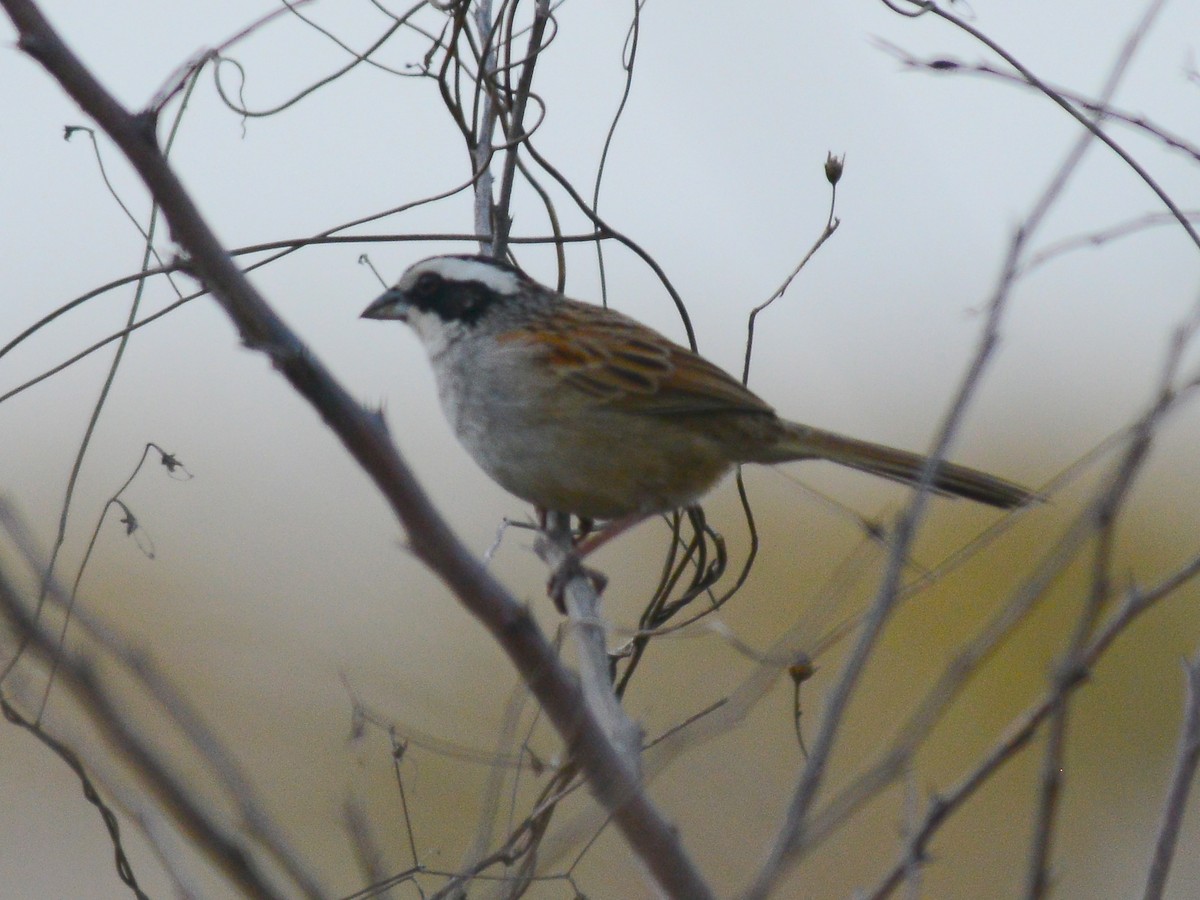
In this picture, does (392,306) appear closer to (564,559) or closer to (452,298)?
(452,298)

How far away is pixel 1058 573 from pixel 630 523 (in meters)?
2.56

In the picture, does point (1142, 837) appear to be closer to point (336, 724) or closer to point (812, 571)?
point (812, 571)

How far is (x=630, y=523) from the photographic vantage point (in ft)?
13.6

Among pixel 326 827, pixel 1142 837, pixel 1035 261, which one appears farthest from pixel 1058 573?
pixel 1142 837

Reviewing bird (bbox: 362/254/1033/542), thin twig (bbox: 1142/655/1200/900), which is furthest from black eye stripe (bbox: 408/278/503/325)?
thin twig (bbox: 1142/655/1200/900)

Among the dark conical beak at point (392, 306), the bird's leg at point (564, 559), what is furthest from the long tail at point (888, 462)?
the dark conical beak at point (392, 306)

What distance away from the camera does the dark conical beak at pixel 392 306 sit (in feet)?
15.4

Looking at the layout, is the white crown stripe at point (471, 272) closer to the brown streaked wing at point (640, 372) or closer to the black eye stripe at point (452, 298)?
the black eye stripe at point (452, 298)

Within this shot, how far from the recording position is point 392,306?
4.73 metres

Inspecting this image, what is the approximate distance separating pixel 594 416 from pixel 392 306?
0.90 metres

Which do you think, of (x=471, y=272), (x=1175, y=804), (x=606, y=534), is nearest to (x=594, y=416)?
(x=606, y=534)

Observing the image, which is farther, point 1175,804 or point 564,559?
point 564,559

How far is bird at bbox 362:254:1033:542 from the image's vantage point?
4.19 meters

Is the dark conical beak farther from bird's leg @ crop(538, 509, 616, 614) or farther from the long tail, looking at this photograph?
the long tail
